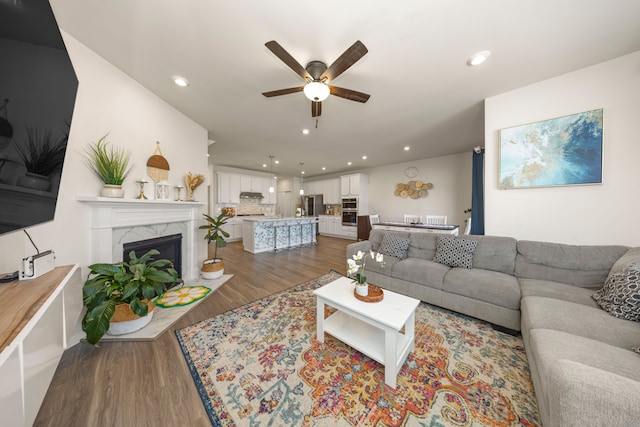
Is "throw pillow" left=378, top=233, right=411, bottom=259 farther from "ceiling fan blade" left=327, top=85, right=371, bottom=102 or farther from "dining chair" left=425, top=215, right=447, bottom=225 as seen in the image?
"dining chair" left=425, top=215, right=447, bottom=225

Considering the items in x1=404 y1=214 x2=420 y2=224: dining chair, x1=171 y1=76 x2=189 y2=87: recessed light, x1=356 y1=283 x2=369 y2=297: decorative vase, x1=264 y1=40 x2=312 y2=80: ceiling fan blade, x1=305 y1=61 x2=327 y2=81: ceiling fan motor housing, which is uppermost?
x1=171 y1=76 x2=189 y2=87: recessed light

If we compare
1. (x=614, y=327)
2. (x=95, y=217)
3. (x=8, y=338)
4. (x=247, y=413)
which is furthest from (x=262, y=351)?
(x=614, y=327)

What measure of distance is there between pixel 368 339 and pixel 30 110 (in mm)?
2571

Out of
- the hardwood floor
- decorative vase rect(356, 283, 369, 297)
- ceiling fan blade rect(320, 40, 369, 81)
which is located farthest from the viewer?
decorative vase rect(356, 283, 369, 297)

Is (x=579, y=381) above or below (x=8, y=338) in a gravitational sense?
below

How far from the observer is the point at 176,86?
236 centimetres

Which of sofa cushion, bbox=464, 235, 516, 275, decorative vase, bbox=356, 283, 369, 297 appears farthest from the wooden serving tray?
sofa cushion, bbox=464, 235, 516, 275

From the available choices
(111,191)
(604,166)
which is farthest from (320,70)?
(604,166)

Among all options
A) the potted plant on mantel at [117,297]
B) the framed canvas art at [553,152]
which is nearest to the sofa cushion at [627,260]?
the framed canvas art at [553,152]

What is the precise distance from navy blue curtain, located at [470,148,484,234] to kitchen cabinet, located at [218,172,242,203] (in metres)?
6.77

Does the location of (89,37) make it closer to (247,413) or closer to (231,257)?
(247,413)

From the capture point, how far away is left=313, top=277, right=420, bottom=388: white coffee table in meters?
1.36

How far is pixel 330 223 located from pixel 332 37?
6.23 metres

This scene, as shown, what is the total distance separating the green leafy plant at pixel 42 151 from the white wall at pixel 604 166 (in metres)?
4.25
